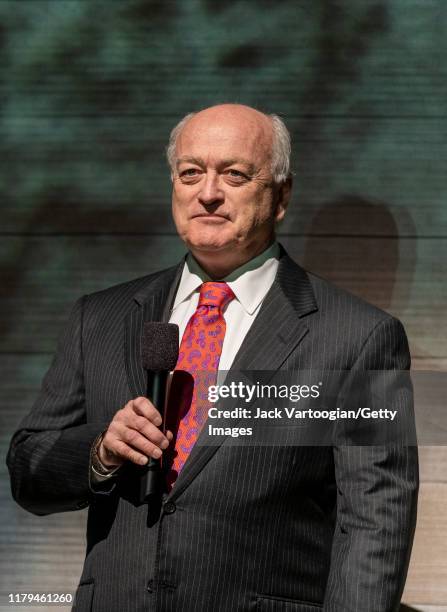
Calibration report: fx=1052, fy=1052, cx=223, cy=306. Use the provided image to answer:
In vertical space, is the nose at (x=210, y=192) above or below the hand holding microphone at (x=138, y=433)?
above

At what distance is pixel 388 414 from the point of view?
2367mm

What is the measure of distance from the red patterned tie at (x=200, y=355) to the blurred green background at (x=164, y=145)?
3.37 feet

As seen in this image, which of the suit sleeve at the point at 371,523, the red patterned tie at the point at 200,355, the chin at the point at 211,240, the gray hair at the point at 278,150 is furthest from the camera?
the gray hair at the point at 278,150

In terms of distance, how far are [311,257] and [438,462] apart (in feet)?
2.55

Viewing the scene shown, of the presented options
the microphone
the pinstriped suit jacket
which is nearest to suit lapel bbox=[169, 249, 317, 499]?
the pinstriped suit jacket

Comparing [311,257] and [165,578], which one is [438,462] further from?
[165,578]

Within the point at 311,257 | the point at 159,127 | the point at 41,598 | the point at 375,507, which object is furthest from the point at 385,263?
the point at 41,598

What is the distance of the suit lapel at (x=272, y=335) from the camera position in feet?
7.34

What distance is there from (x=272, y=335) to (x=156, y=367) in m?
0.38

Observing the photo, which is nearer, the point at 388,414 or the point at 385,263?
the point at 388,414

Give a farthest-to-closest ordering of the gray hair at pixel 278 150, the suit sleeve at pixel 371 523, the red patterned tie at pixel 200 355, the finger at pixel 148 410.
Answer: the gray hair at pixel 278 150
the red patterned tie at pixel 200 355
the suit sleeve at pixel 371 523
the finger at pixel 148 410

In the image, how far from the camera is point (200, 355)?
2.37m

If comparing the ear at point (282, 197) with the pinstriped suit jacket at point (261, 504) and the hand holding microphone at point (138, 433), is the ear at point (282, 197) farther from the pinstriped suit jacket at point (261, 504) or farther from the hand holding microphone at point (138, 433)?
the hand holding microphone at point (138, 433)

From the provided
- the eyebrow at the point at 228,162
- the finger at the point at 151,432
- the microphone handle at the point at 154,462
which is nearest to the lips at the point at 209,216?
the eyebrow at the point at 228,162
